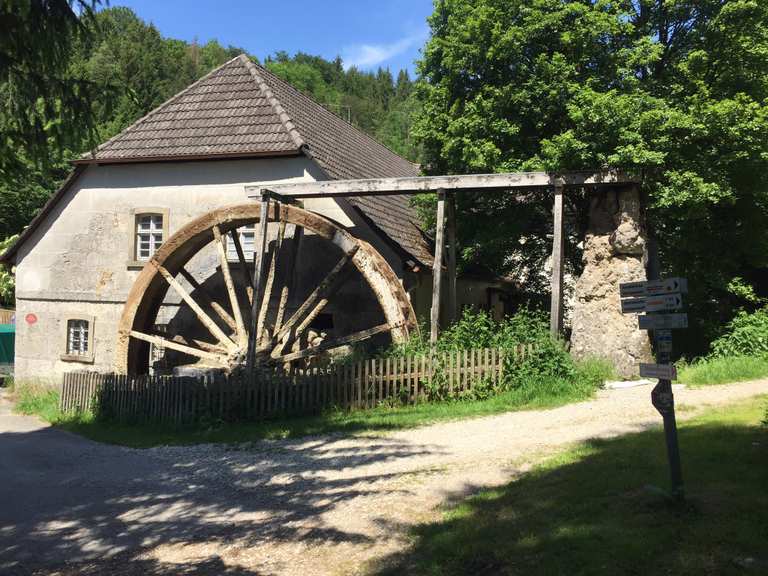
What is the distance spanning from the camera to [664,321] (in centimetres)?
467

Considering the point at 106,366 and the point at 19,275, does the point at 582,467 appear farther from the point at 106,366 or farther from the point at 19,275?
the point at 19,275

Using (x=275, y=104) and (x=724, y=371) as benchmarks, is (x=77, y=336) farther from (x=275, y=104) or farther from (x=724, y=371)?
(x=724, y=371)

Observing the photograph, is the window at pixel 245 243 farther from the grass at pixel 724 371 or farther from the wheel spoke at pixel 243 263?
the grass at pixel 724 371

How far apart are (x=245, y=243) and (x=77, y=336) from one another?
15.2ft

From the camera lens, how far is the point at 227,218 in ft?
44.8

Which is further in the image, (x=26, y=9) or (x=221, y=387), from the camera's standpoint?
(x=221, y=387)

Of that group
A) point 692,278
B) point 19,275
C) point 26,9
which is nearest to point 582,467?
point 26,9

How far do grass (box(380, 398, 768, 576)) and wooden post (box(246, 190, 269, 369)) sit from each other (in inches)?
282

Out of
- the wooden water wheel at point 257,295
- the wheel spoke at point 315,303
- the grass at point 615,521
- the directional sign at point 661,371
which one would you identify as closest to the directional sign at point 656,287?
the directional sign at point 661,371

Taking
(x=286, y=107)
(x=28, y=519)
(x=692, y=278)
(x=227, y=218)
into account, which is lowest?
(x=28, y=519)

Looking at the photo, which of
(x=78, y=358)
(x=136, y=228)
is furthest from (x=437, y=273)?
(x=78, y=358)

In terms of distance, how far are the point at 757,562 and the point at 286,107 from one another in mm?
14889

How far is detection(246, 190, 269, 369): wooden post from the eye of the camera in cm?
1241

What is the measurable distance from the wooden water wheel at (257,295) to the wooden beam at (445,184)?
Answer: 0.42 m
